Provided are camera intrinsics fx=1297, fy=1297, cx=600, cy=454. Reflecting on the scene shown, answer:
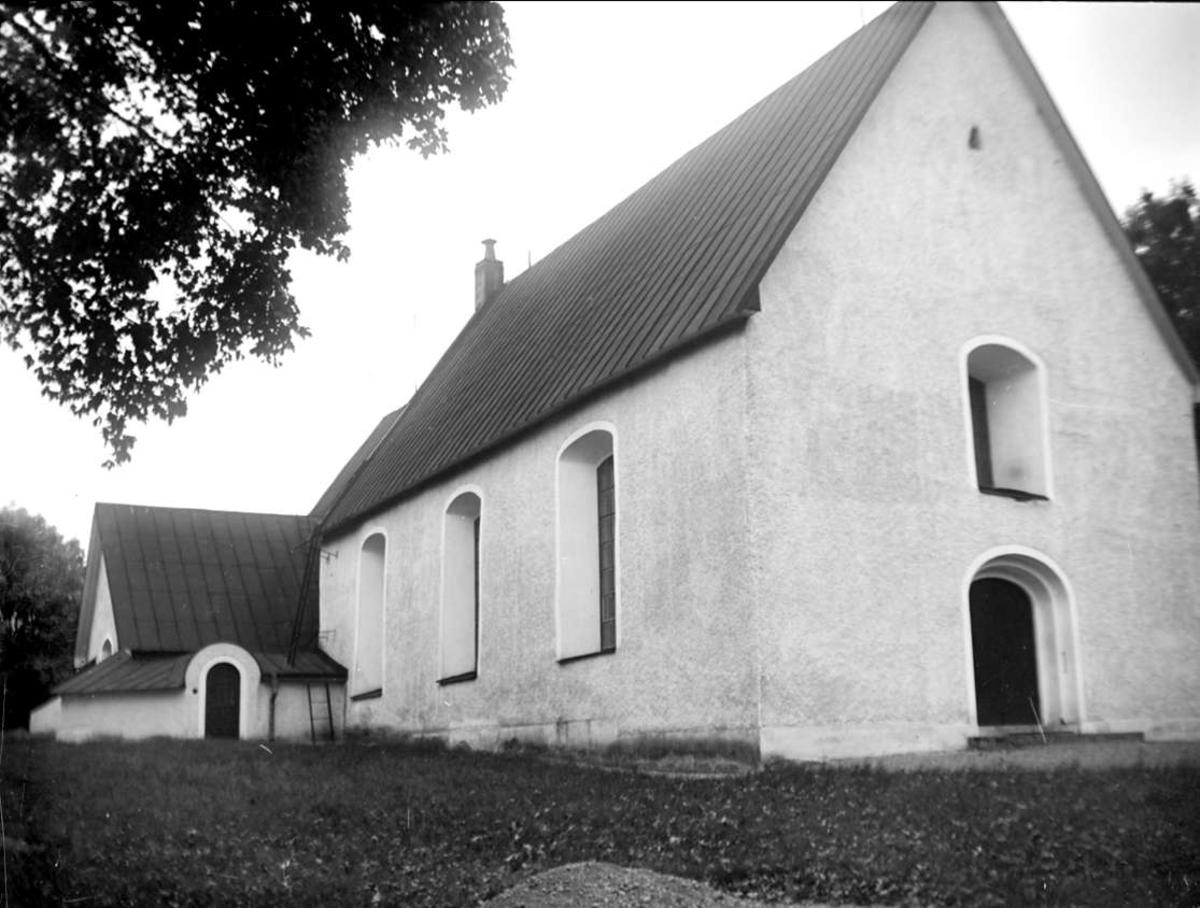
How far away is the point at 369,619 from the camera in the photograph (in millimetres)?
24094

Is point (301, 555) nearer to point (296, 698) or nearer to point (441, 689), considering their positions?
point (296, 698)

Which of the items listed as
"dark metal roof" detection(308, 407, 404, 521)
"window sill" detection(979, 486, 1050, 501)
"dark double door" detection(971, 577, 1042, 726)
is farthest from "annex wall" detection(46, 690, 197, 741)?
"window sill" detection(979, 486, 1050, 501)

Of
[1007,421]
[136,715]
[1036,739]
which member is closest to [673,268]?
[1007,421]

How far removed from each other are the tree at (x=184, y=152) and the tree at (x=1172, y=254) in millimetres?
11649

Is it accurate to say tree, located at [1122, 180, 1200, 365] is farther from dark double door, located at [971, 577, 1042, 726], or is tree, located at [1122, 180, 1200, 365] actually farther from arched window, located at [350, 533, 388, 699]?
arched window, located at [350, 533, 388, 699]

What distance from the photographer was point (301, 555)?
1151 inches

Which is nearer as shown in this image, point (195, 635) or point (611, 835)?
point (611, 835)

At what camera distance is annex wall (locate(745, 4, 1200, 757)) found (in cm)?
1348

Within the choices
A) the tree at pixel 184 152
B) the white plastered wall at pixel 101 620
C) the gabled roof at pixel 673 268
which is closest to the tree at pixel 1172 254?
the gabled roof at pixel 673 268

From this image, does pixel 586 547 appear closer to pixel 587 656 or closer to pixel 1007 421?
pixel 587 656

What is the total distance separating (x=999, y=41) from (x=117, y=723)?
1853 cm

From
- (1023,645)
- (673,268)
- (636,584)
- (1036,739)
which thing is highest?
(673,268)

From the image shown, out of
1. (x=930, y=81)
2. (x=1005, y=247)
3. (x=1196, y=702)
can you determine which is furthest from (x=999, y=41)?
(x=1196, y=702)

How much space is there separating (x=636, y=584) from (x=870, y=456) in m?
3.08
